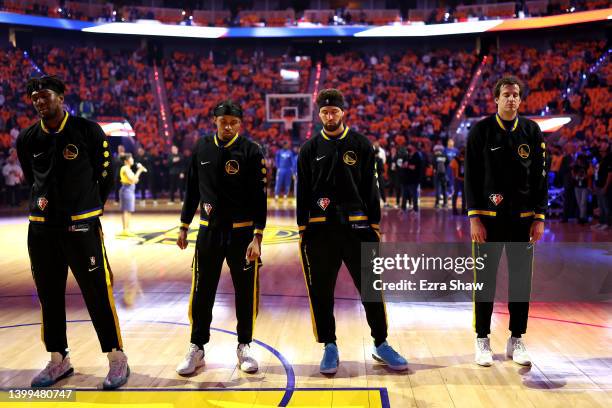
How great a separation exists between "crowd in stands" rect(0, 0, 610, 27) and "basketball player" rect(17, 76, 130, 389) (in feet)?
83.0

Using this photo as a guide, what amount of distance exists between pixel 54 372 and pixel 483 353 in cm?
292

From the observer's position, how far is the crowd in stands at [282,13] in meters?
26.3

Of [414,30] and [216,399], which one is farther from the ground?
[414,30]

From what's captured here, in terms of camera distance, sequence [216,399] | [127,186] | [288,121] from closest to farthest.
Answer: [216,399], [127,186], [288,121]

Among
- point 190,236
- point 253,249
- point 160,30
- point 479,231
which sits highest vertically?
point 160,30

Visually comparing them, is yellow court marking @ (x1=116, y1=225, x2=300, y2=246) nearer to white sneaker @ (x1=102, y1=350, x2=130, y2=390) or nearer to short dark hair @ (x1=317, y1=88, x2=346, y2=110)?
white sneaker @ (x1=102, y1=350, x2=130, y2=390)

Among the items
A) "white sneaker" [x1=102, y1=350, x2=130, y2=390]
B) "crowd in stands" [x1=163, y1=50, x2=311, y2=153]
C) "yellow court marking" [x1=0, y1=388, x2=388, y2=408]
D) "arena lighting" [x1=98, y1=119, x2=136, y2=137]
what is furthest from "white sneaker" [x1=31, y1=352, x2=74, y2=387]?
"crowd in stands" [x1=163, y1=50, x2=311, y2=153]

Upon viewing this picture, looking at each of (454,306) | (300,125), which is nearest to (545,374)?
(454,306)

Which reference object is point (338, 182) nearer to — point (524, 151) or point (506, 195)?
point (506, 195)

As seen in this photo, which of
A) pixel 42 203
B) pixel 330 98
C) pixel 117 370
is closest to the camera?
pixel 42 203

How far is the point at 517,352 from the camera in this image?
4.25m

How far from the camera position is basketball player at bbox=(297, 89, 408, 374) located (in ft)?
13.4

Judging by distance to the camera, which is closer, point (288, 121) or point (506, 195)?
point (506, 195)

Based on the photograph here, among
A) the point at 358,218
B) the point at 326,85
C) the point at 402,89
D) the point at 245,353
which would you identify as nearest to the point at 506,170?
the point at 358,218
